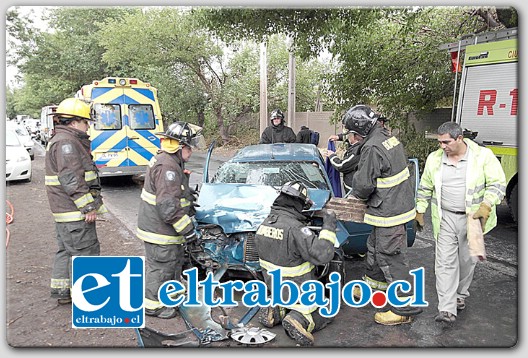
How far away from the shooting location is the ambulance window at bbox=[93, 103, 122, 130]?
363 inches

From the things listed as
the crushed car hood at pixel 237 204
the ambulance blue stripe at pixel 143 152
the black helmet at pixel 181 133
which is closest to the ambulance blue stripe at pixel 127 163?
the ambulance blue stripe at pixel 143 152

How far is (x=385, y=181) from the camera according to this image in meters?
3.73

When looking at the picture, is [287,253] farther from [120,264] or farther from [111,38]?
[111,38]

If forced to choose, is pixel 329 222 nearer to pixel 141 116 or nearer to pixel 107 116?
pixel 107 116

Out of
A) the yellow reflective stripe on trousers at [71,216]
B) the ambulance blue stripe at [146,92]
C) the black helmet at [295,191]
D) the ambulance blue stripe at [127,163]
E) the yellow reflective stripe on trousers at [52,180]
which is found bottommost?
the ambulance blue stripe at [127,163]

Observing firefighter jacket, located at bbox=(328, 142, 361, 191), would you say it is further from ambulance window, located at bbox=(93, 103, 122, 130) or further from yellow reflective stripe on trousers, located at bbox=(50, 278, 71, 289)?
ambulance window, located at bbox=(93, 103, 122, 130)

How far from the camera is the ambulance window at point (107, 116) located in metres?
9.22

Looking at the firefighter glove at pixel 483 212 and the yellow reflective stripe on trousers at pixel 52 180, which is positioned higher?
the yellow reflective stripe on trousers at pixel 52 180

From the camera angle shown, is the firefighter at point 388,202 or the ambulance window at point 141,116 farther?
the ambulance window at point 141,116

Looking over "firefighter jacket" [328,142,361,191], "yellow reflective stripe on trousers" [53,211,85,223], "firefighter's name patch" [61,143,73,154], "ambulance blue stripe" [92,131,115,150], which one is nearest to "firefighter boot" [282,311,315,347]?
"firefighter jacket" [328,142,361,191]

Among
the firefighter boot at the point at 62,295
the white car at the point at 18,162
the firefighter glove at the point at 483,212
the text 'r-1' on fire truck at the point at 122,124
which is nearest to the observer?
the firefighter glove at the point at 483,212

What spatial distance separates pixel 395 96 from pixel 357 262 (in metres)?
5.88

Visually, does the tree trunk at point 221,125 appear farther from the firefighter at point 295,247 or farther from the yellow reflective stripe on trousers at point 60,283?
the firefighter at point 295,247

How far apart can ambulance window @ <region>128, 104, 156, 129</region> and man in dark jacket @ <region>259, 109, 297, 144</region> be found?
349 centimetres
